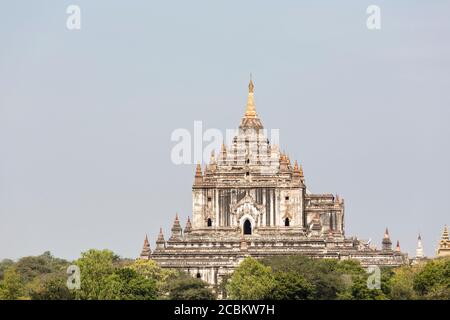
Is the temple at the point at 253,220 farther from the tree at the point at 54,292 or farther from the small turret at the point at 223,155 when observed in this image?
the tree at the point at 54,292

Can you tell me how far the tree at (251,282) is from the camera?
437 feet

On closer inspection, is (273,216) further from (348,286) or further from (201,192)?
(348,286)

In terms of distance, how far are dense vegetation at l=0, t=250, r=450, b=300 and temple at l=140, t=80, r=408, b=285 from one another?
981 cm

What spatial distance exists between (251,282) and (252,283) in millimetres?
1001

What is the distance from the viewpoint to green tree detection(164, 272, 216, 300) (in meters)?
139

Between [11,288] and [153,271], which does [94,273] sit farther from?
[153,271]

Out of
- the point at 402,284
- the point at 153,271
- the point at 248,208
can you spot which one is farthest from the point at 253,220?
the point at 402,284

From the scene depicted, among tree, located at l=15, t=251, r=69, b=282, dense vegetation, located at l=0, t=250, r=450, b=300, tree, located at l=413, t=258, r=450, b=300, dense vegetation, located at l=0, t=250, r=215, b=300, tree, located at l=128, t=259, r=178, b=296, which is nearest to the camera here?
dense vegetation, located at l=0, t=250, r=215, b=300

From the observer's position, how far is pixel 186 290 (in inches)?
5566

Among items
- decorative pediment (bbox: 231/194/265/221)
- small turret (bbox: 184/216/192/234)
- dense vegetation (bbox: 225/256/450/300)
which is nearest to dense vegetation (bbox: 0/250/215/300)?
dense vegetation (bbox: 225/256/450/300)
